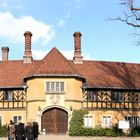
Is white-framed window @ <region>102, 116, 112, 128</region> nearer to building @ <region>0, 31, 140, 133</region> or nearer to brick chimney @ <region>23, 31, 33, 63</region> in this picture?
building @ <region>0, 31, 140, 133</region>

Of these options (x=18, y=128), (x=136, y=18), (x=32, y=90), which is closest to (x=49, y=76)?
(x=32, y=90)

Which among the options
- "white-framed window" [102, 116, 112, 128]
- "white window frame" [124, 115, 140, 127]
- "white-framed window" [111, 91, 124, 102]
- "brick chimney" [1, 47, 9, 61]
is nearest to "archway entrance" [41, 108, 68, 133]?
"white-framed window" [102, 116, 112, 128]

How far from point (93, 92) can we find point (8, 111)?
7823mm

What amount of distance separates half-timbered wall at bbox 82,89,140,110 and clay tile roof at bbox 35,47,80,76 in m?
2.90

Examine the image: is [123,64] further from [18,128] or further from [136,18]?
[18,128]

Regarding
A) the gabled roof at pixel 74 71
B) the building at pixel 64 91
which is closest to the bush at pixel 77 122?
the building at pixel 64 91

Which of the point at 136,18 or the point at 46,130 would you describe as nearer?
the point at 136,18

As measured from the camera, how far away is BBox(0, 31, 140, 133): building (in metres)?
38.1

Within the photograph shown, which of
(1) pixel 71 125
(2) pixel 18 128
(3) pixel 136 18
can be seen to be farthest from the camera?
(1) pixel 71 125

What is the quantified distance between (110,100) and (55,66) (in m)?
6.22

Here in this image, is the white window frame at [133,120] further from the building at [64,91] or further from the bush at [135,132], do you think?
the bush at [135,132]

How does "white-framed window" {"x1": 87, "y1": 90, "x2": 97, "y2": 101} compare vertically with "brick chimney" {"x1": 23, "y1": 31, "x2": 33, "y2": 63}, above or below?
below

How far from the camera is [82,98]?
131 ft

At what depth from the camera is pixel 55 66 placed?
38531 mm
